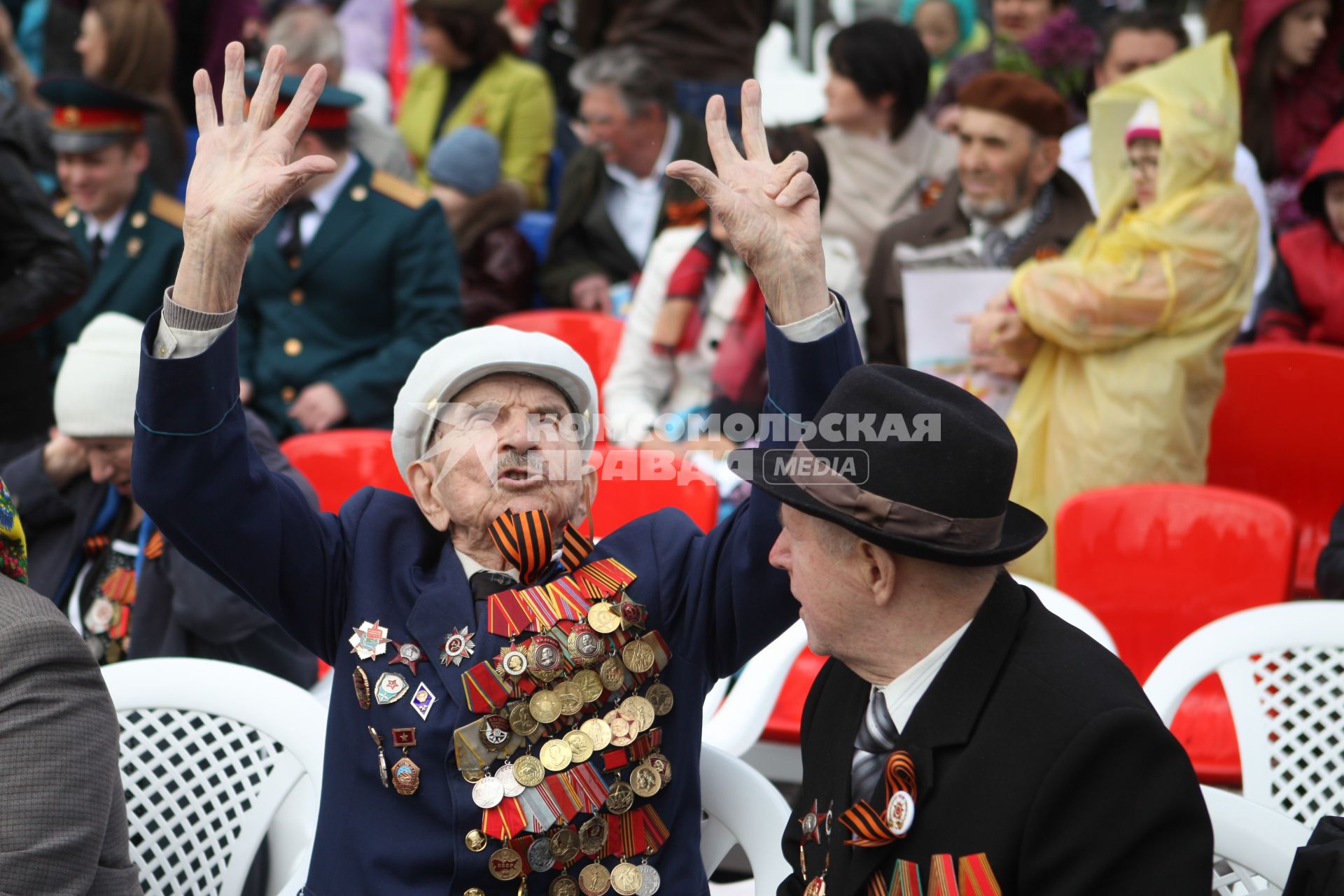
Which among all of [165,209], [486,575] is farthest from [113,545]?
[165,209]

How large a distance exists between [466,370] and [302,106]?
50 cm

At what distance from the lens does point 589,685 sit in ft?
7.68

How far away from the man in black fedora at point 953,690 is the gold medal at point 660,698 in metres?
0.37

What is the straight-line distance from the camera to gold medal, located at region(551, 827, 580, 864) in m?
2.26

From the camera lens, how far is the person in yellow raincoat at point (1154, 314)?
13.4ft

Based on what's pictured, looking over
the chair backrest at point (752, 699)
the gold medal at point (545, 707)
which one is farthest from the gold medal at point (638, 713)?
the chair backrest at point (752, 699)

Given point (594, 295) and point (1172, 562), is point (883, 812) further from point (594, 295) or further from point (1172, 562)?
point (594, 295)

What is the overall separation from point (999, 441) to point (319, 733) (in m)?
1.44

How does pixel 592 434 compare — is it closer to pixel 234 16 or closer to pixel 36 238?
pixel 36 238

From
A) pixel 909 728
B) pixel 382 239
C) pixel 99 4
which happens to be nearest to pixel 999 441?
pixel 909 728

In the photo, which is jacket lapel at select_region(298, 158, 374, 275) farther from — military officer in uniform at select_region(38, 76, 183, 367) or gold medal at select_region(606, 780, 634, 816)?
gold medal at select_region(606, 780, 634, 816)

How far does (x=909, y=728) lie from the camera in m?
1.95

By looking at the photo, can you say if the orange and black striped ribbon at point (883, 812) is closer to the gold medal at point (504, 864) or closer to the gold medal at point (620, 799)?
the gold medal at point (620, 799)

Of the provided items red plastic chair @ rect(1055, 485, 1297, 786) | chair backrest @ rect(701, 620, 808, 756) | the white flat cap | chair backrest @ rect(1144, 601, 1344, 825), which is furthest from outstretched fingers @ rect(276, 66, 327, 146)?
red plastic chair @ rect(1055, 485, 1297, 786)
